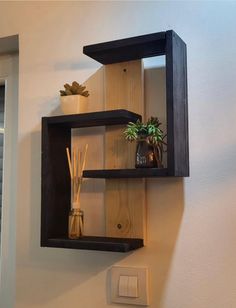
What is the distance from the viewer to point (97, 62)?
1.21 meters

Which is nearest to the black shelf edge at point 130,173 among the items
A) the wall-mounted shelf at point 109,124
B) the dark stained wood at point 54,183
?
the wall-mounted shelf at point 109,124

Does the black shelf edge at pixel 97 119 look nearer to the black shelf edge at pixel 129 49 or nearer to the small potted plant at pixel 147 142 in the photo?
the small potted plant at pixel 147 142

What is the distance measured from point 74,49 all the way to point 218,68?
1.56 ft

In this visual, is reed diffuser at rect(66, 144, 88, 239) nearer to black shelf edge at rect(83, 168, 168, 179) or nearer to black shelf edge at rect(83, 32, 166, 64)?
black shelf edge at rect(83, 168, 168, 179)

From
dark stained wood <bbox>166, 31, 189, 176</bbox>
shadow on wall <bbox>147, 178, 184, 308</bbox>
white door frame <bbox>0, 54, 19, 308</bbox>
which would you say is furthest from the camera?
white door frame <bbox>0, 54, 19, 308</bbox>

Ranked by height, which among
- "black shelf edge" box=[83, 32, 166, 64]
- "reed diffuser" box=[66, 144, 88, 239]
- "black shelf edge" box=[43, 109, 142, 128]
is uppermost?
"black shelf edge" box=[83, 32, 166, 64]

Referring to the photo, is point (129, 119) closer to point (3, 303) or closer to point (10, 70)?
point (10, 70)

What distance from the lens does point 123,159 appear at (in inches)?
44.6

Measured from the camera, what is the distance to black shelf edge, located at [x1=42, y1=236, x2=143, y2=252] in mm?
978

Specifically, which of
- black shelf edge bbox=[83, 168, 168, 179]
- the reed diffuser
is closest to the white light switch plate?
the reed diffuser

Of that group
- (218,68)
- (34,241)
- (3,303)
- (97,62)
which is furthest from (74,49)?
(3,303)

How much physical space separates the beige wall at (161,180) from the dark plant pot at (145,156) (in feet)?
0.31

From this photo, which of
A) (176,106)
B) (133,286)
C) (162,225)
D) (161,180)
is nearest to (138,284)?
(133,286)

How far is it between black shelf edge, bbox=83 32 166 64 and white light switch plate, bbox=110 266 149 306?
0.61 meters
